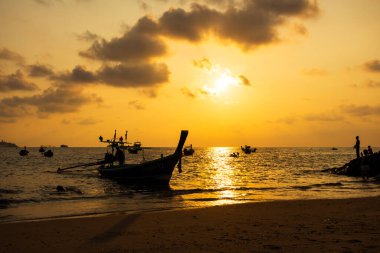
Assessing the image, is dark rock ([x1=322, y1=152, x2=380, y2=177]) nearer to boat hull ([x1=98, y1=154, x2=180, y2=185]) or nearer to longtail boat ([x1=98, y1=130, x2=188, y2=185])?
longtail boat ([x1=98, y1=130, x2=188, y2=185])

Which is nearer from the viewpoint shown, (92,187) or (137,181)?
(92,187)

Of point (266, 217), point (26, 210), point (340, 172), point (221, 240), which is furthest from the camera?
point (340, 172)

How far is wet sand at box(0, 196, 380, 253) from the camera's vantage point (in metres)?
9.52

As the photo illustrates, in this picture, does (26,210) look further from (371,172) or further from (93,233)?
(371,172)

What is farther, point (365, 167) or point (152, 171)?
point (365, 167)

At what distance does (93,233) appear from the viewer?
468 inches

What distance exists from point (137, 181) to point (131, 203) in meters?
12.7

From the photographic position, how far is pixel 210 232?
1144 centimetres

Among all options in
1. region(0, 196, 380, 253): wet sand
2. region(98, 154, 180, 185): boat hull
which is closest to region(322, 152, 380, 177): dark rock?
region(98, 154, 180, 185): boat hull

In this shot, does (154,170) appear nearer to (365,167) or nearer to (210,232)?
(365,167)

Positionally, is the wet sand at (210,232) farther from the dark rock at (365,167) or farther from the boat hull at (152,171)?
the dark rock at (365,167)

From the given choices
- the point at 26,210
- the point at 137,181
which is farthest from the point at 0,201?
the point at 137,181

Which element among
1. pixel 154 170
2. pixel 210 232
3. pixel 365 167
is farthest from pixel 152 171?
pixel 210 232

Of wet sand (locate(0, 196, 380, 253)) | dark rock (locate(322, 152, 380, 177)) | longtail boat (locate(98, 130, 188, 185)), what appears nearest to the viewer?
wet sand (locate(0, 196, 380, 253))
